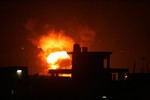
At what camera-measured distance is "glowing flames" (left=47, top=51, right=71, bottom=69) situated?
10260 cm

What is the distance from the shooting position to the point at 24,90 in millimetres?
55594

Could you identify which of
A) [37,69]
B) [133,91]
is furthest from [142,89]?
[37,69]

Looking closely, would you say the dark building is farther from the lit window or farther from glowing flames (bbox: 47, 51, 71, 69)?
A: glowing flames (bbox: 47, 51, 71, 69)

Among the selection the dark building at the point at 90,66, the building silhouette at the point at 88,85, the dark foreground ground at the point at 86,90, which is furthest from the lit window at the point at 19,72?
the dark building at the point at 90,66

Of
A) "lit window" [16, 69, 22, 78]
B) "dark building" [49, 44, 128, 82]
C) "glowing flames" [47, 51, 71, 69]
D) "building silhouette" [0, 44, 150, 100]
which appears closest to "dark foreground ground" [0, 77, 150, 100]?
"building silhouette" [0, 44, 150, 100]

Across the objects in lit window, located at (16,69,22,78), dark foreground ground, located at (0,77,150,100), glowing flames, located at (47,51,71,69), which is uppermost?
glowing flames, located at (47,51,71,69)

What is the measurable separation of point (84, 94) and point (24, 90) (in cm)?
1130

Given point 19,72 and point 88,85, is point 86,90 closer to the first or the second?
point 88,85

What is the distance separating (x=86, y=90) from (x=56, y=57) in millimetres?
55522

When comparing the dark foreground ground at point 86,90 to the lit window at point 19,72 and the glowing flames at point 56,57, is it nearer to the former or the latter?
the lit window at point 19,72

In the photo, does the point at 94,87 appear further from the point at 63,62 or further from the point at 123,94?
the point at 63,62

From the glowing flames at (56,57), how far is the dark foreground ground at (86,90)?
49.6 meters

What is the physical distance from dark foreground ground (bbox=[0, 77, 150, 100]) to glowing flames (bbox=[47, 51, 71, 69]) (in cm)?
4964

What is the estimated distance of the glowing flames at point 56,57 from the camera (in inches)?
4039
